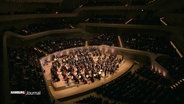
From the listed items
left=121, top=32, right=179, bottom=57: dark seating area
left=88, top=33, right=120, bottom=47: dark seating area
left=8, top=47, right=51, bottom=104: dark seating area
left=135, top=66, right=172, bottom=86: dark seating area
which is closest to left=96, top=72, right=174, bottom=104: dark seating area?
left=135, top=66, right=172, bottom=86: dark seating area

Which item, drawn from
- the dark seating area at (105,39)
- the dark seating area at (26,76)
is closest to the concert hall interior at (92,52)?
the dark seating area at (26,76)

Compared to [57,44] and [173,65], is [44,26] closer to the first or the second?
[57,44]

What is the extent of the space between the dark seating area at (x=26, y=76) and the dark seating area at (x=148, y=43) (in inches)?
414

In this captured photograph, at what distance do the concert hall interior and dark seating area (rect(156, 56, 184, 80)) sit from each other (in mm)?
72

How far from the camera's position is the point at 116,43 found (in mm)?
30703

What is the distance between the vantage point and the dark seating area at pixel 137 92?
16331mm

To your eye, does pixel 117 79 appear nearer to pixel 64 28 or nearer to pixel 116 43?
pixel 116 43

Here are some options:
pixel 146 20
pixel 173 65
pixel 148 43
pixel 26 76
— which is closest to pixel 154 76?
pixel 173 65

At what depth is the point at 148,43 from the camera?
28719 millimetres

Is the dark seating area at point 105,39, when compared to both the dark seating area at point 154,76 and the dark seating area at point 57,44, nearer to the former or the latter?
the dark seating area at point 57,44

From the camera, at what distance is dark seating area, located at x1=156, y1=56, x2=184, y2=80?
64.8ft

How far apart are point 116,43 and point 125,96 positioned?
46.1ft

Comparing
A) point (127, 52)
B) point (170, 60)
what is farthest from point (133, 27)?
point (170, 60)

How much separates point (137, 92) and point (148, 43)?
12.2 meters
